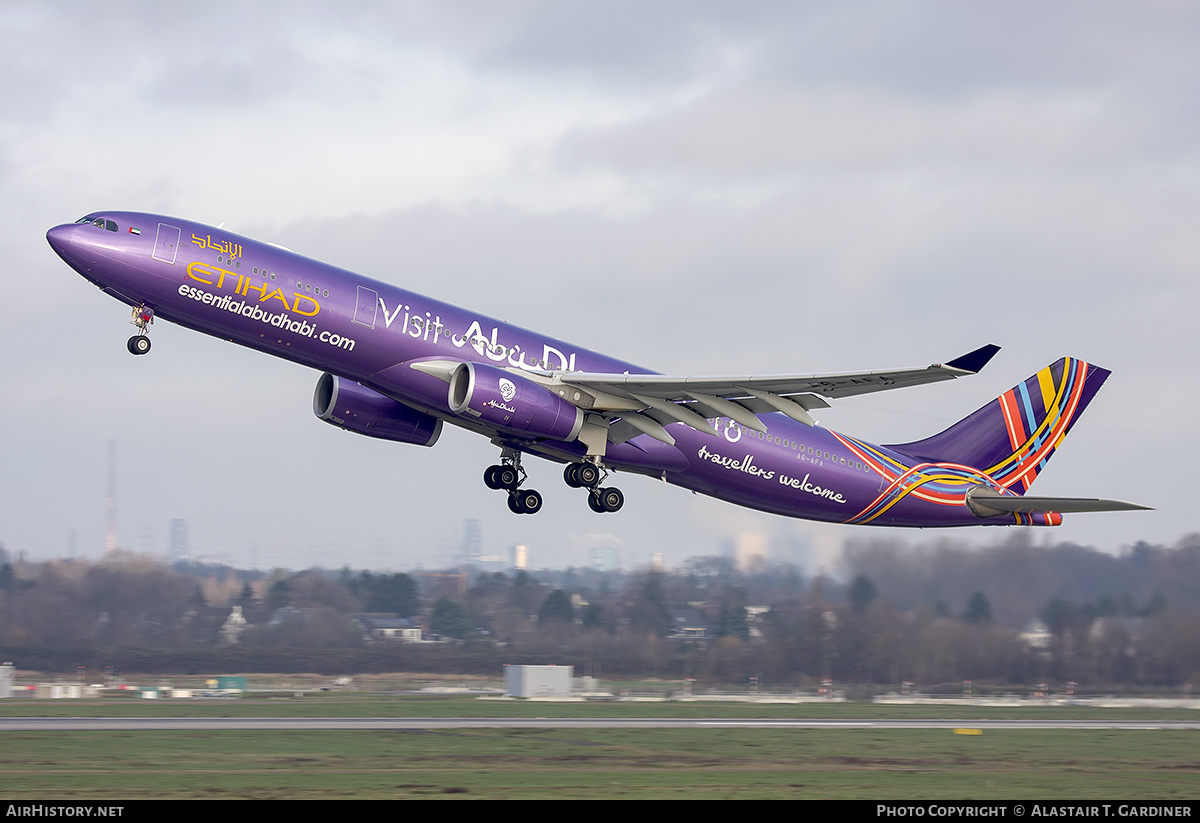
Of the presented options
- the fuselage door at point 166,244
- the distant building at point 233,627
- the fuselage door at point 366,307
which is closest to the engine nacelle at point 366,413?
the fuselage door at point 366,307

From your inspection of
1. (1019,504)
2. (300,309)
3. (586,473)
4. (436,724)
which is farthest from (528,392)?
(1019,504)

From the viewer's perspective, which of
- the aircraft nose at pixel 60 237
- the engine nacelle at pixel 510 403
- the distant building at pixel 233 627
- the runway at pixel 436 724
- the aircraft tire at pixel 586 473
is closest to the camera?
the aircraft nose at pixel 60 237

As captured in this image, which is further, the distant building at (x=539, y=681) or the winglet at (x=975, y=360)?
the distant building at (x=539, y=681)

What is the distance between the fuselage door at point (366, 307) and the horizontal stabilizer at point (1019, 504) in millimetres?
18078

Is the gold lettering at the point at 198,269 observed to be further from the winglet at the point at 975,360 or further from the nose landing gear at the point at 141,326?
the winglet at the point at 975,360

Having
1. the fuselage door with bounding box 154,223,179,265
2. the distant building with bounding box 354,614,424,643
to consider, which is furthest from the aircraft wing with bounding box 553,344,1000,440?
the distant building with bounding box 354,614,424,643

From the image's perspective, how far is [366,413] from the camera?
108 ft

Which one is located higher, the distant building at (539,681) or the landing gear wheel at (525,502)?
the landing gear wheel at (525,502)

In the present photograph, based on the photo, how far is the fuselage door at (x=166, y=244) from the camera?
2772cm

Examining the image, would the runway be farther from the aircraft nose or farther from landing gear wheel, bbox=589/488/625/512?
the aircraft nose

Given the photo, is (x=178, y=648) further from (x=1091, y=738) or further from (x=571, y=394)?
(x=1091, y=738)

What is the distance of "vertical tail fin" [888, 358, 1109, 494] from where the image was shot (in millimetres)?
38031

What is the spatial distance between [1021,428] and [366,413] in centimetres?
1936

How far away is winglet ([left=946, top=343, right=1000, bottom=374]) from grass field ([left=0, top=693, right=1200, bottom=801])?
7992mm
